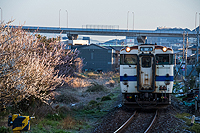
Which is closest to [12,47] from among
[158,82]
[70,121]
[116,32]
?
[70,121]

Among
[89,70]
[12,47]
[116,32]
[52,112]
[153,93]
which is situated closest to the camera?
[12,47]

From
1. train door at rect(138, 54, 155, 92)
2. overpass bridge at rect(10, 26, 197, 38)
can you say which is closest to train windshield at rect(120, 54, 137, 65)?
train door at rect(138, 54, 155, 92)

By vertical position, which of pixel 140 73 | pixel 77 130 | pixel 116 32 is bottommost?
pixel 77 130

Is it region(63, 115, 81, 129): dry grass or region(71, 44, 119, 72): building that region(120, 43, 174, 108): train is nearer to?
region(63, 115, 81, 129): dry grass

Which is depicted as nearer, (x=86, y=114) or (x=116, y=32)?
(x=86, y=114)

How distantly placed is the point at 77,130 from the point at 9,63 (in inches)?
161

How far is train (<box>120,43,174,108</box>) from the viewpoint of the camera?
13820 millimetres

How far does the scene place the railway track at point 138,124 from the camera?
10703 mm

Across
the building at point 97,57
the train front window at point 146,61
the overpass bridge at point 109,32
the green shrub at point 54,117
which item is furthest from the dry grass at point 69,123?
the overpass bridge at point 109,32

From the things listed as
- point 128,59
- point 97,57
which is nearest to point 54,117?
point 128,59

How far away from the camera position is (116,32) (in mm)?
72062

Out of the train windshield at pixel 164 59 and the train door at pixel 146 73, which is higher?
the train windshield at pixel 164 59

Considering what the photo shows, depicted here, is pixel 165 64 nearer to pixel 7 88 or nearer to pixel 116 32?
pixel 7 88

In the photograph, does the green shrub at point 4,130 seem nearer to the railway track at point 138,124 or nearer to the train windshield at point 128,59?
the railway track at point 138,124
